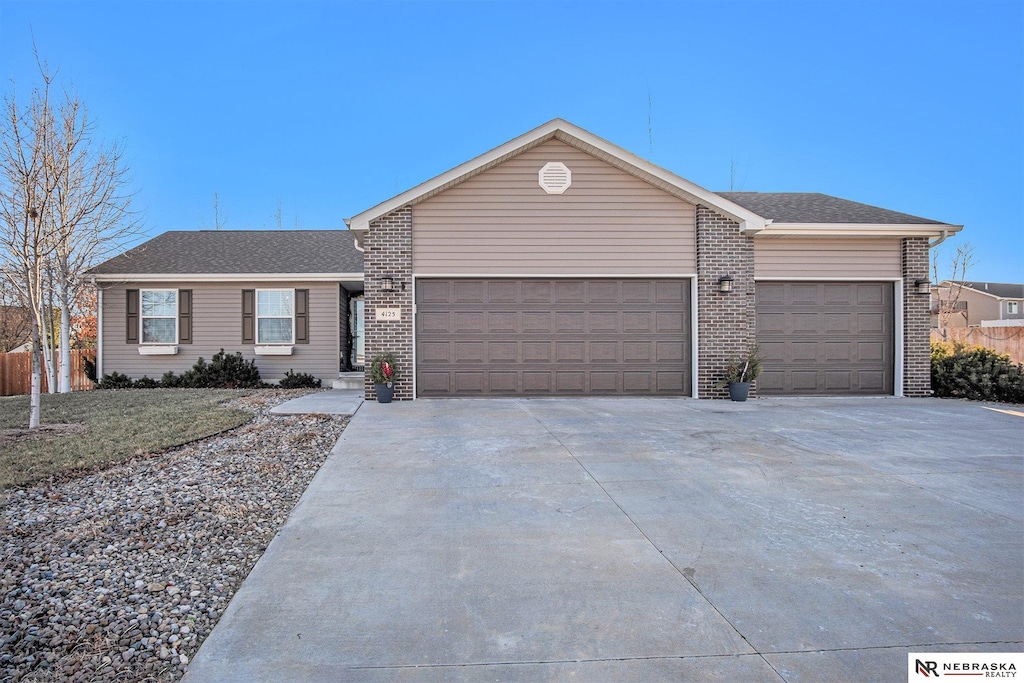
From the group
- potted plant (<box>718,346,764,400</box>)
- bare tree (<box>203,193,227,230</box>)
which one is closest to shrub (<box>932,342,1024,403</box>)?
potted plant (<box>718,346,764,400</box>)

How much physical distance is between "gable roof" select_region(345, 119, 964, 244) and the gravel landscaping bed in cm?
561

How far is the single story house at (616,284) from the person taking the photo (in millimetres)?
9984

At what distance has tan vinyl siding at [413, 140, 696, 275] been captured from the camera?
10.0 m

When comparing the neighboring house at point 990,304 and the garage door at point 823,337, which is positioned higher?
the neighboring house at point 990,304

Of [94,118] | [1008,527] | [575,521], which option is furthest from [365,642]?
[94,118]

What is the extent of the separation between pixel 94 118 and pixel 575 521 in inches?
532

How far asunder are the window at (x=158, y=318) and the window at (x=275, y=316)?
202cm

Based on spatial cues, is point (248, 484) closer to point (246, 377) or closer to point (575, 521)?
point (575, 521)

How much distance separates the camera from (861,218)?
1097 cm

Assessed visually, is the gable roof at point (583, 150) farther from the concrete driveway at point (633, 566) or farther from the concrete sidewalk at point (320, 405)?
the concrete driveway at point (633, 566)

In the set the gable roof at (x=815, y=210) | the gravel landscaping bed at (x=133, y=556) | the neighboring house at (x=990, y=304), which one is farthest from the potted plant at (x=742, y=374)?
the neighboring house at (x=990, y=304)

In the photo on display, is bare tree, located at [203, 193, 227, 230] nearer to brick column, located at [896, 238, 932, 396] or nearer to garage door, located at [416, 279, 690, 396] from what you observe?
garage door, located at [416, 279, 690, 396]

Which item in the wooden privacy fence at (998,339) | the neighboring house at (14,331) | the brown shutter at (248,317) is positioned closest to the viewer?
the brown shutter at (248,317)

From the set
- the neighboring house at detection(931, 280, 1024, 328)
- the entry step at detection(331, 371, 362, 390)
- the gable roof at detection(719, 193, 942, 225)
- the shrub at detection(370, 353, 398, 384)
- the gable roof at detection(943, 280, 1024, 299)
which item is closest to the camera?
the shrub at detection(370, 353, 398, 384)
